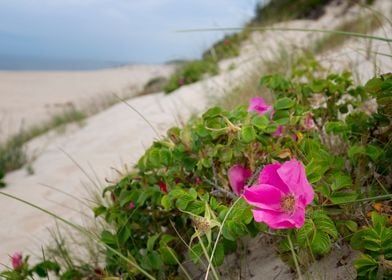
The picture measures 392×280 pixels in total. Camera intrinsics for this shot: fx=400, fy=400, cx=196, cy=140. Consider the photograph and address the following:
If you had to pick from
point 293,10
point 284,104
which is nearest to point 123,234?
point 284,104

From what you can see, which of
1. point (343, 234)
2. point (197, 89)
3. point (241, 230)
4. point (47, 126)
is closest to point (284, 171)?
point (241, 230)

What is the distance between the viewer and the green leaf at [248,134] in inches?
39.9

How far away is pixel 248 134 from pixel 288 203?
0.31 m

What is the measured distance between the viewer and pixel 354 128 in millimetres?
1261

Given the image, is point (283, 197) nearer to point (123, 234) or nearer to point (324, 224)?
point (324, 224)

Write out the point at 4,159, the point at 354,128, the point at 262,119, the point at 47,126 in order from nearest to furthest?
the point at 262,119, the point at 354,128, the point at 4,159, the point at 47,126

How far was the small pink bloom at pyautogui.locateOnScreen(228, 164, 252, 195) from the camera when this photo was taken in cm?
112

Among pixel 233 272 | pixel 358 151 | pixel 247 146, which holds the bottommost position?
pixel 233 272

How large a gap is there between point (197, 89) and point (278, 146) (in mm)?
4038

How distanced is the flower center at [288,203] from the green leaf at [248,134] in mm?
275

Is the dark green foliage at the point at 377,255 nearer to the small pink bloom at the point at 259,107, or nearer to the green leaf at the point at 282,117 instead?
the green leaf at the point at 282,117

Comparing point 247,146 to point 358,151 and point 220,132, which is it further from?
point 358,151

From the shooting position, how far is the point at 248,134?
1023 millimetres

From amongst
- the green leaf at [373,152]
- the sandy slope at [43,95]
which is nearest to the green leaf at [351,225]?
the green leaf at [373,152]
